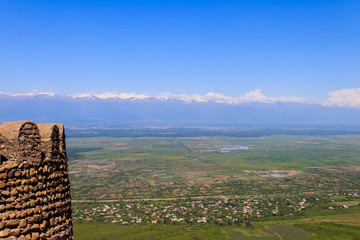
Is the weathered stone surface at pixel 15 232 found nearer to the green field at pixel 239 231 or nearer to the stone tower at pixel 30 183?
the stone tower at pixel 30 183

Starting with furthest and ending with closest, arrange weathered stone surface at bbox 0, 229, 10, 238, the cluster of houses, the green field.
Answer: the cluster of houses
the green field
weathered stone surface at bbox 0, 229, 10, 238

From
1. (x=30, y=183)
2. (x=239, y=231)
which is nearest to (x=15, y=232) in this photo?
(x=30, y=183)

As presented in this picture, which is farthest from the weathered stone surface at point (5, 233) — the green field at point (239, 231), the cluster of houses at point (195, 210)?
the cluster of houses at point (195, 210)

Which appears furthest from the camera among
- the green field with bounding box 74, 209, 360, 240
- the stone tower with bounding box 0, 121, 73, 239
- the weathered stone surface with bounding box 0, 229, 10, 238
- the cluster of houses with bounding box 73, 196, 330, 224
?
the cluster of houses with bounding box 73, 196, 330, 224

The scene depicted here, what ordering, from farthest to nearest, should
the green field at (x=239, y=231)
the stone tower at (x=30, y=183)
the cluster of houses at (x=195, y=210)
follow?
1. the cluster of houses at (x=195, y=210)
2. the green field at (x=239, y=231)
3. the stone tower at (x=30, y=183)

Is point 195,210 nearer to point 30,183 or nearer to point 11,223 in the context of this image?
point 30,183

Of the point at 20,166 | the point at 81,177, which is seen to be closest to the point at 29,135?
the point at 20,166

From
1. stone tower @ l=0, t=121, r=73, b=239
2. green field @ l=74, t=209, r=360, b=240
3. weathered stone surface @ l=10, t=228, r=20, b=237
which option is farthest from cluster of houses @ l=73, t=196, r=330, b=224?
weathered stone surface @ l=10, t=228, r=20, b=237

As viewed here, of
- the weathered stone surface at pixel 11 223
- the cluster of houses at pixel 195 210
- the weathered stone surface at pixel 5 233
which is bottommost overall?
the cluster of houses at pixel 195 210

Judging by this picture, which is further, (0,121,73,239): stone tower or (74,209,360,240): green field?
(74,209,360,240): green field

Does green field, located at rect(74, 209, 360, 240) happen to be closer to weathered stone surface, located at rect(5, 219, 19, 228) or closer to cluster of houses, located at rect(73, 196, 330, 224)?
cluster of houses, located at rect(73, 196, 330, 224)
